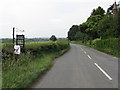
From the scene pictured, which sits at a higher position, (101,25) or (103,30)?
(101,25)

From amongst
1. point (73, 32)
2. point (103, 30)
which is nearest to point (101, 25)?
point (103, 30)

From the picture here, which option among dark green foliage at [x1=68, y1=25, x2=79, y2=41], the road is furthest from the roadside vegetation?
dark green foliage at [x1=68, y1=25, x2=79, y2=41]

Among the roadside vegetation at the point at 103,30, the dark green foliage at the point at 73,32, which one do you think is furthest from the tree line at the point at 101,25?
the dark green foliage at the point at 73,32

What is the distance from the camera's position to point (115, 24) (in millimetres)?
31297

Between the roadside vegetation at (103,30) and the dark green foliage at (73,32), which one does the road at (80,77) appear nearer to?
the roadside vegetation at (103,30)

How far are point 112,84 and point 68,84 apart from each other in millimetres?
1850

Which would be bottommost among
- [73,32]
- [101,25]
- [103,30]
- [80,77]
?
[80,77]

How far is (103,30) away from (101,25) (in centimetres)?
130

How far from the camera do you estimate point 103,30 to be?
40719 millimetres

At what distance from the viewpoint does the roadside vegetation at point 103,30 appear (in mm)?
28038

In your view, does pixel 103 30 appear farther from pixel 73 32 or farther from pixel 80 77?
pixel 73 32

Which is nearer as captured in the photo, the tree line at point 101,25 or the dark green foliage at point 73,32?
the tree line at point 101,25

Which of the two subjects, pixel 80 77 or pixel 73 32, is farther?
pixel 73 32

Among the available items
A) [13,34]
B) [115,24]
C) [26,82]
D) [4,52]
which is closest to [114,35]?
[115,24]
